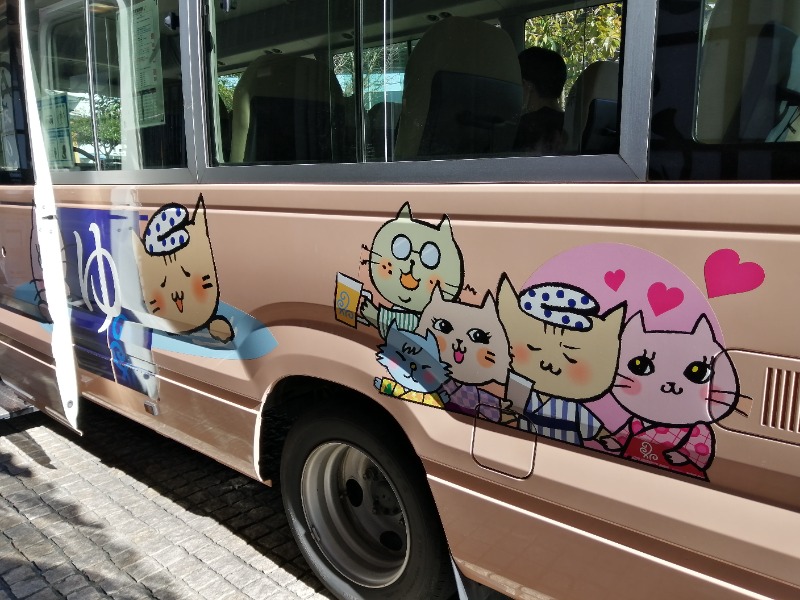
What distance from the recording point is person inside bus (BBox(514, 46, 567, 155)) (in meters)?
1.81

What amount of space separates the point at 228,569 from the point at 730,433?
7.62ft

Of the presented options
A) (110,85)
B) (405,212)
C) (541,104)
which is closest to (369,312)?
(405,212)

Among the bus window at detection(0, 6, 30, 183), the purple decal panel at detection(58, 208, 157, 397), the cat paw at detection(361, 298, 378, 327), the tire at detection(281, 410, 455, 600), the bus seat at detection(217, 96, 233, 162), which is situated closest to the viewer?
the cat paw at detection(361, 298, 378, 327)

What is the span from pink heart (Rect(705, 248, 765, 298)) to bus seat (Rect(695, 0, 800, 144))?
0.88 ft

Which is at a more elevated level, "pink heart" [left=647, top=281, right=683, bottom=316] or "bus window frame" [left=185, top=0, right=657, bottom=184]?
"bus window frame" [left=185, top=0, right=657, bottom=184]

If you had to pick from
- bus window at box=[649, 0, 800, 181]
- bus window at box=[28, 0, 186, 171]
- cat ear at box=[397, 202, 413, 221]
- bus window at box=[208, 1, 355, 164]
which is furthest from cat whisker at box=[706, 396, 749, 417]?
bus window at box=[28, 0, 186, 171]

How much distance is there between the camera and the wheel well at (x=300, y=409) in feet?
7.76

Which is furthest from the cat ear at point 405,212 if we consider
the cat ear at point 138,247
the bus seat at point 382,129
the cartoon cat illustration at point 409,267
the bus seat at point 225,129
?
the cat ear at point 138,247

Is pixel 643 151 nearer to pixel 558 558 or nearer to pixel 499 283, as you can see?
pixel 499 283

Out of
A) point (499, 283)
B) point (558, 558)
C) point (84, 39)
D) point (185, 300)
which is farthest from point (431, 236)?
point (84, 39)

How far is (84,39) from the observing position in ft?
10.9

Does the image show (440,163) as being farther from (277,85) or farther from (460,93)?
(277,85)

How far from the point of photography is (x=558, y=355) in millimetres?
1752

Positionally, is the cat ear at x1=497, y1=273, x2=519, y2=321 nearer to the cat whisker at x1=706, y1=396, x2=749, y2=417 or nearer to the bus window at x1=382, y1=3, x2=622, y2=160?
the bus window at x1=382, y1=3, x2=622, y2=160
